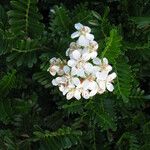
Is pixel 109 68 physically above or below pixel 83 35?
below

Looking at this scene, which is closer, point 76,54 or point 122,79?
point 76,54

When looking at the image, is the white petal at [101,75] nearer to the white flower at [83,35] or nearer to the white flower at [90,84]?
the white flower at [90,84]

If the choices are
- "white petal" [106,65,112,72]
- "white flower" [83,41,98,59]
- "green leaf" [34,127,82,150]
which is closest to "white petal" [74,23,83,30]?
"white flower" [83,41,98,59]

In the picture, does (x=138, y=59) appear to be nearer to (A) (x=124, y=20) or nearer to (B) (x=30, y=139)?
(A) (x=124, y=20)

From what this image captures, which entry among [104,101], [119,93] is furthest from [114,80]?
[104,101]

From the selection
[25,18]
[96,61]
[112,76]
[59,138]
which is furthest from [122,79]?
[25,18]

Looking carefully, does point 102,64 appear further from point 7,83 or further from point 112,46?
point 7,83

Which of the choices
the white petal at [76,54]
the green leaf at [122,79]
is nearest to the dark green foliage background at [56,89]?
the green leaf at [122,79]
